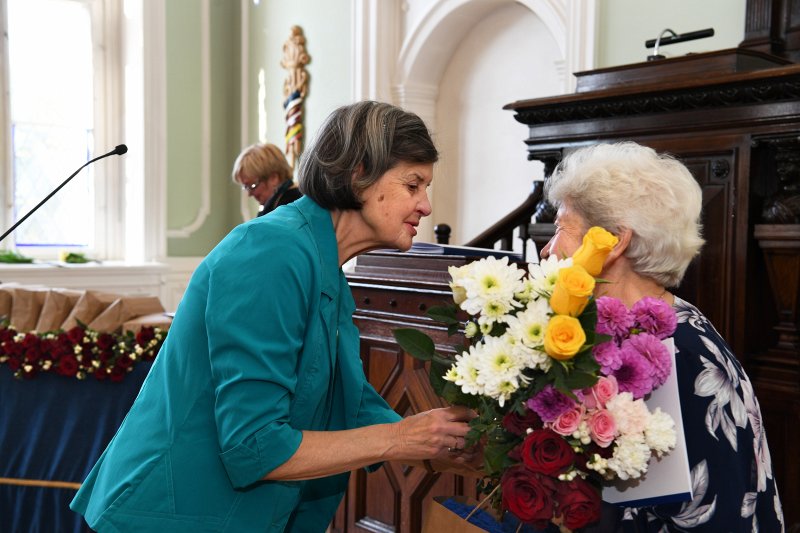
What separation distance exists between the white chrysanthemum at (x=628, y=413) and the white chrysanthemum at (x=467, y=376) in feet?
0.63

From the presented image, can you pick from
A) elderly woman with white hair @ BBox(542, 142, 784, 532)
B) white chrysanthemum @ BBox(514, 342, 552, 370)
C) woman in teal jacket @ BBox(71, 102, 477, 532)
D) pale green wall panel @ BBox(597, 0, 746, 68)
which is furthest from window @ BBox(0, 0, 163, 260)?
white chrysanthemum @ BBox(514, 342, 552, 370)

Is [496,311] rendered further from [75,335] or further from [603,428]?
[75,335]

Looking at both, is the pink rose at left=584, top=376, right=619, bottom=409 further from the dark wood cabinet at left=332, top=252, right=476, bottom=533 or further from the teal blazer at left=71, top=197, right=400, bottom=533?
the dark wood cabinet at left=332, top=252, right=476, bottom=533

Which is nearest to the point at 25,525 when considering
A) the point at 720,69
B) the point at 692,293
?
the point at 692,293

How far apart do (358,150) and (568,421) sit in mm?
625

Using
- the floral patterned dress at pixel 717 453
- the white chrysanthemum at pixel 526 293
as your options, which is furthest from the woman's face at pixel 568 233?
the white chrysanthemum at pixel 526 293

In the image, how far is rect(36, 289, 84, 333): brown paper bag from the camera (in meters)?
3.14

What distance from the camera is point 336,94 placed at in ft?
20.6

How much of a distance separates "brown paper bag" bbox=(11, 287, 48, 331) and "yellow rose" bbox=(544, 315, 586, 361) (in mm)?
2500

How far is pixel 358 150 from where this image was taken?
5.09 ft

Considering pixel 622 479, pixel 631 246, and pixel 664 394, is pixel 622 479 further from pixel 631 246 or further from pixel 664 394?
pixel 631 246

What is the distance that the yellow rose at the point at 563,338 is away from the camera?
1195 millimetres

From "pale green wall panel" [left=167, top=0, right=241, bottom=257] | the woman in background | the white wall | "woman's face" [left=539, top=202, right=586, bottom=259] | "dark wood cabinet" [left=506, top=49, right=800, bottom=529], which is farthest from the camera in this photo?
"pale green wall panel" [left=167, top=0, right=241, bottom=257]

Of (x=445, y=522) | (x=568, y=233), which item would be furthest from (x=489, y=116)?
(x=445, y=522)
